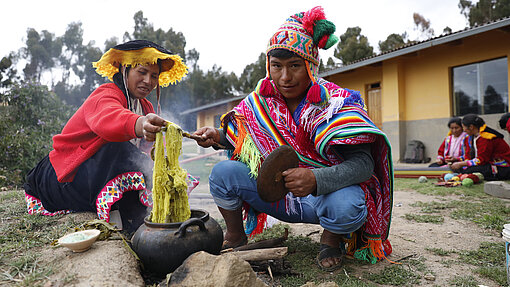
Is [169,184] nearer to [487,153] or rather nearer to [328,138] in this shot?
[328,138]

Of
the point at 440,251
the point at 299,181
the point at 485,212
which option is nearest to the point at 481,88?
the point at 485,212

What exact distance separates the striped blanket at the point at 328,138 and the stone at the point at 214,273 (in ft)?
2.69

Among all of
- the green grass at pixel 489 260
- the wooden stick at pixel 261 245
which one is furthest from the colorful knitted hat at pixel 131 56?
the green grass at pixel 489 260

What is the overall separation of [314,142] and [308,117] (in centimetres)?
18

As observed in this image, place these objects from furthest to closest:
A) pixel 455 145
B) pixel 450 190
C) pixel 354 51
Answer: pixel 354 51, pixel 455 145, pixel 450 190

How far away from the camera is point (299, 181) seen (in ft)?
6.70

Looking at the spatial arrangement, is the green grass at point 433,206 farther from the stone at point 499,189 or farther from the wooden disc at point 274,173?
the wooden disc at point 274,173

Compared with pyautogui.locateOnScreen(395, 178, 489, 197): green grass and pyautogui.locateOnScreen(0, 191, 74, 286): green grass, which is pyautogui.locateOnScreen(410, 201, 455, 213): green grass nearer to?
pyautogui.locateOnScreen(395, 178, 489, 197): green grass

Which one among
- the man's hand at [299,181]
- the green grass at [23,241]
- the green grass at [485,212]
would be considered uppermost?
the man's hand at [299,181]

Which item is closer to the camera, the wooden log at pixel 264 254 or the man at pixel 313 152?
the wooden log at pixel 264 254

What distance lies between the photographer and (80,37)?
27422mm

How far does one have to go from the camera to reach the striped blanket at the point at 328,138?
85.6 inches

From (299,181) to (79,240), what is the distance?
1.30 metres

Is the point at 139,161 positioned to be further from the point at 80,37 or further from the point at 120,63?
the point at 80,37
